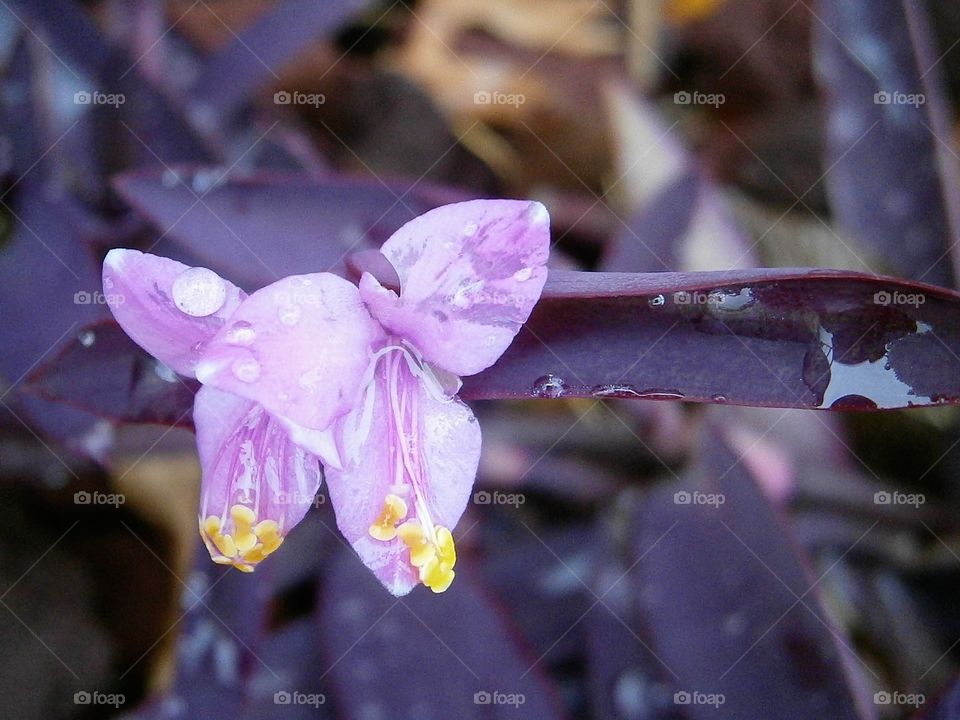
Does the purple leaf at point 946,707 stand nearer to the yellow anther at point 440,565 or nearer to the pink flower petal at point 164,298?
the yellow anther at point 440,565

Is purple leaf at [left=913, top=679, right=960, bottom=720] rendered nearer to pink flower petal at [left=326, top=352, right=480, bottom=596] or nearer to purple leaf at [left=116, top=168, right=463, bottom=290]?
pink flower petal at [left=326, top=352, right=480, bottom=596]

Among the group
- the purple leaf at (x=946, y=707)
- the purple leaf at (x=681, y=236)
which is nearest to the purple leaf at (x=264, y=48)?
the purple leaf at (x=681, y=236)

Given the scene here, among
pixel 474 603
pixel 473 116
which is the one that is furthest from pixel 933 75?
pixel 474 603

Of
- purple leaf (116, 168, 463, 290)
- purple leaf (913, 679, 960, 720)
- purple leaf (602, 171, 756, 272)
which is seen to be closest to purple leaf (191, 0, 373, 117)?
purple leaf (116, 168, 463, 290)

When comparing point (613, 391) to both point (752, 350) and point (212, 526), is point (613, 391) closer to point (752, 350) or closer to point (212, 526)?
point (752, 350)

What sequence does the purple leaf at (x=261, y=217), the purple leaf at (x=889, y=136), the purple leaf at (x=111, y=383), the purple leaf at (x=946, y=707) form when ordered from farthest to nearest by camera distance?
the purple leaf at (x=889, y=136) < the purple leaf at (x=261, y=217) < the purple leaf at (x=946, y=707) < the purple leaf at (x=111, y=383)

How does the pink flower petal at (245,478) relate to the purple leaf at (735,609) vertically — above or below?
above

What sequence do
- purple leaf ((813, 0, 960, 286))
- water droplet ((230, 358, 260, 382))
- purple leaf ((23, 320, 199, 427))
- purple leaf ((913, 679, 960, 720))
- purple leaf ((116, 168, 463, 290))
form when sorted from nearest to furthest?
water droplet ((230, 358, 260, 382)), purple leaf ((23, 320, 199, 427)), purple leaf ((913, 679, 960, 720)), purple leaf ((116, 168, 463, 290)), purple leaf ((813, 0, 960, 286))
